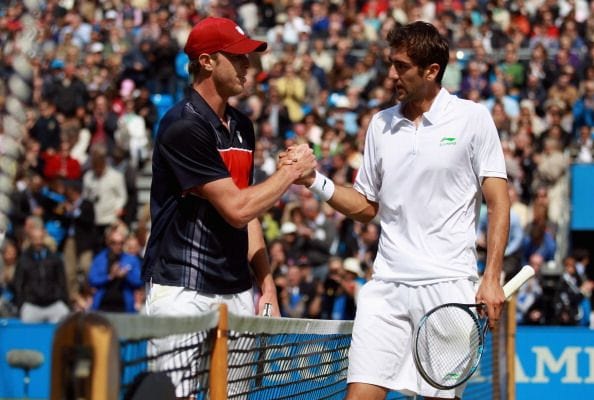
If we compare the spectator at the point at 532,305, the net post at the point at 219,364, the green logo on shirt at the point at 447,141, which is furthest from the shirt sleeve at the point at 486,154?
the spectator at the point at 532,305

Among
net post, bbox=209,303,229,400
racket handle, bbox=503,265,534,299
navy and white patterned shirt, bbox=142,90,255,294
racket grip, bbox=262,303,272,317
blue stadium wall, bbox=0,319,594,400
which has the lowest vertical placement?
blue stadium wall, bbox=0,319,594,400

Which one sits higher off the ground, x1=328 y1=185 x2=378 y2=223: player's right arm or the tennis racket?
x1=328 y1=185 x2=378 y2=223: player's right arm

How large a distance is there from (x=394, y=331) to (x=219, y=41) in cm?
154

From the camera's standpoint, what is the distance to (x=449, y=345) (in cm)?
632

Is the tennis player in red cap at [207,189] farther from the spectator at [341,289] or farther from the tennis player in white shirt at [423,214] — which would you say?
the spectator at [341,289]

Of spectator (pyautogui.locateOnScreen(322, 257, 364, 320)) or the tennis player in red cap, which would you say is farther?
spectator (pyautogui.locateOnScreen(322, 257, 364, 320))

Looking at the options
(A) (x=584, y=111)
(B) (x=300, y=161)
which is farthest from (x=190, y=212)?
(A) (x=584, y=111)

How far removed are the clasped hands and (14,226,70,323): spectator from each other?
386 inches

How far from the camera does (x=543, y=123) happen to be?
18.8 metres

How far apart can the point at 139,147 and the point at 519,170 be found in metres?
5.33

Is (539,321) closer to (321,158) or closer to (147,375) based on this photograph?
(321,158)

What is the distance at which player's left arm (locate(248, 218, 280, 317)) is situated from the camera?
6711mm

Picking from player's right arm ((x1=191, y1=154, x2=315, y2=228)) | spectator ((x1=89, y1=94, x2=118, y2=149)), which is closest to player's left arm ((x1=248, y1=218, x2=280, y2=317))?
player's right arm ((x1=191, y1=154, x2=315, y2=228))

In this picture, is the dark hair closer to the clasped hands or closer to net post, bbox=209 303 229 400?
the clasped hands
